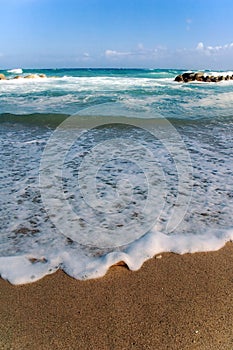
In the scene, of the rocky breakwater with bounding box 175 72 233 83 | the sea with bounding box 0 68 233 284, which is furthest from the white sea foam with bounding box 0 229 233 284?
the rocky breakwater with bounding box 175 72 233 83

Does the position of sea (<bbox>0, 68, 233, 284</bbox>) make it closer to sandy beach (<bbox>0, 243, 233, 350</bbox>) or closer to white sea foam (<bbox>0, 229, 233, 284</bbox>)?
white sea foam (<bbox>0, 229, 233, 284</bbox>)

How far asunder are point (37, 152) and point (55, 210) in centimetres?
222

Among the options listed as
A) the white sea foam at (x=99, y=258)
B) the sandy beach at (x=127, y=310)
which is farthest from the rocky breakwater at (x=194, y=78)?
the sandy beach at (x=127, y=310)

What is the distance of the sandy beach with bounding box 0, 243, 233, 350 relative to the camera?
5.41 feet

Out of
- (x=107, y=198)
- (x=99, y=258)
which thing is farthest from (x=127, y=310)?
(x=107, y=198)

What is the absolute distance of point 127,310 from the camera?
1845 mm

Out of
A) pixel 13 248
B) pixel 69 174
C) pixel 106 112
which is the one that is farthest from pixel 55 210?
pixel 106 112

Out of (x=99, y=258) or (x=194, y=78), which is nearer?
(x=99, y=258)

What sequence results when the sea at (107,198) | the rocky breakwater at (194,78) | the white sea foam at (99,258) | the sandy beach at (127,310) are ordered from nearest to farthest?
the sandy beach at (127,310) → the white sea foam at (99,258) → the sea at (107,198) → the rocky breakwater at (194,78)

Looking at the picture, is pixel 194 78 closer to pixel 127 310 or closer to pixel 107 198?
pixel 107 198

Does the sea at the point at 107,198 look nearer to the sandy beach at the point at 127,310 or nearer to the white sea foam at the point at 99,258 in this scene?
the white sea foam at the point at 99,258

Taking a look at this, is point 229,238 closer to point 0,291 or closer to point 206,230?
point 206,230

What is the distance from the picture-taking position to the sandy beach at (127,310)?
165 cm

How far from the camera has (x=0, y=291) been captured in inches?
79.4
